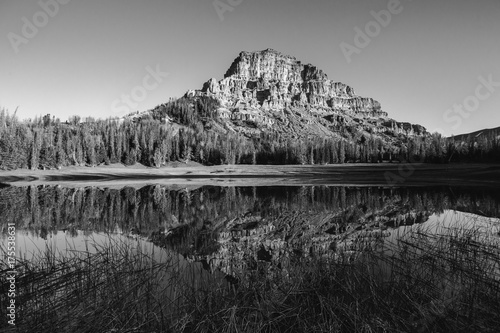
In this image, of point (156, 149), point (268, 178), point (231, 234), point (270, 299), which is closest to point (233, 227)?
point (231, 234)

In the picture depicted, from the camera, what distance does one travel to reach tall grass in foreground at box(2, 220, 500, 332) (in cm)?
462

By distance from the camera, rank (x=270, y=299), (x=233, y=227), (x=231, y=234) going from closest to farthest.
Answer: (x=270, y=299) < (x=231, y=234) < (x=233, y=227)

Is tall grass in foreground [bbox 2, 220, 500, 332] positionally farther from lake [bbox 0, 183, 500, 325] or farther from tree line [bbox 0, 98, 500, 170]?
tree line [bbox 0, 98, 500, 170]

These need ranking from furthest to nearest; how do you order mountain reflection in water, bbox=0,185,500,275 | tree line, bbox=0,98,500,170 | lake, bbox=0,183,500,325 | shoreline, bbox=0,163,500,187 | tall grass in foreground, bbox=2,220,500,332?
tree line, bbox=0,98,500,170
shoreline, bbox=0,163,500,187
mountain reflection in water, bbox=0,185,500,275
lake, bbox=0,183,500,325
tall grass in foreground, bbox=2,220,500,332

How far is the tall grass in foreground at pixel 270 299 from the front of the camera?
15.2 feet

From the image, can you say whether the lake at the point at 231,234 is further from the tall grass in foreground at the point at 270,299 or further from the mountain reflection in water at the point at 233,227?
the tall grass in foreground at the point at 270,299

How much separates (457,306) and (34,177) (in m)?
84.3

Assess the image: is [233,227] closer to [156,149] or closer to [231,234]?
[231,234]

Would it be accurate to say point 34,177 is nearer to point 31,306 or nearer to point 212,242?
point 212,242

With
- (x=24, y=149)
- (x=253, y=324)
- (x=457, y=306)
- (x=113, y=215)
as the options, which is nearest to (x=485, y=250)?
(x=457, y=306)

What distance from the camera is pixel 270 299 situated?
5797 mm

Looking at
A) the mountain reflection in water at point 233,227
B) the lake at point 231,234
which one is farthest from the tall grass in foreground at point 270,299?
the mountain reflection in water at point 233,227

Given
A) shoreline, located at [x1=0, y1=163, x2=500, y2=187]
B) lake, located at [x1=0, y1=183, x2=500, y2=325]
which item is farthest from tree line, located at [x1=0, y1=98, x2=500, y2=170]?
lake, located at [x1=0, y1=183, x2=500, y2=325]

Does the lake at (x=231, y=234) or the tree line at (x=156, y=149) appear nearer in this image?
the lake at (x=231, y=234)
